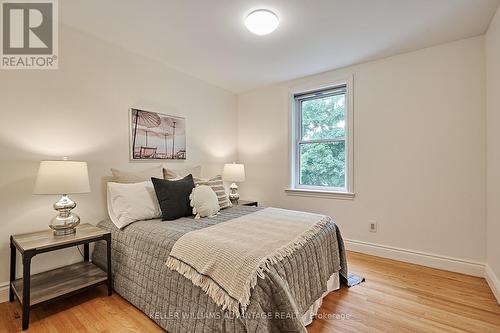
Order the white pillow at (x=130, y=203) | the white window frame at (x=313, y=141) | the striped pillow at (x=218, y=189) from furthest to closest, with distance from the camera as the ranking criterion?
the white window frame at (x=313, y=141), the striped pillow at (x=218, y=189), the white pillow at (x=130, y=203)

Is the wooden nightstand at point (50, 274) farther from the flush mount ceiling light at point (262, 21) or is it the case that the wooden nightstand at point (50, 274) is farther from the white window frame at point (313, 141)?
the white window frame at point (313, 141)

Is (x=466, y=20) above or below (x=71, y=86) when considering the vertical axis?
above

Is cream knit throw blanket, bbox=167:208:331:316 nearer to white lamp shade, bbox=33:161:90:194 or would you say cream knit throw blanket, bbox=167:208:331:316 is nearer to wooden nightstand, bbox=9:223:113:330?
wooden nightstand, bbox=9:223:113:330

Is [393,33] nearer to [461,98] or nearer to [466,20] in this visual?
[466,20]

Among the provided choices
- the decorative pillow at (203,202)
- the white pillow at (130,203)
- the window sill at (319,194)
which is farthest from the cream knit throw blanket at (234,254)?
the window sill at (319,194)

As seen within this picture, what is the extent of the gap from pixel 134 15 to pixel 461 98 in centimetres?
320

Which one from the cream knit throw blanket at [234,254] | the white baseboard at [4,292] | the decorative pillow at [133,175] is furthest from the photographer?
the decorative pillow at [133,175]

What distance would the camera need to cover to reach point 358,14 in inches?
80.1

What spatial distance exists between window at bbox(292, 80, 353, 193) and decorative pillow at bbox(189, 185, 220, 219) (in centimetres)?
161

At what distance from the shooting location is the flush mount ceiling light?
201 cm

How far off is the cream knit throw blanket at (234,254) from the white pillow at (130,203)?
2.46 feet

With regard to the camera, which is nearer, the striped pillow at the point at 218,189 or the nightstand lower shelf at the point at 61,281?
the nightstand lower shelf at the point at 61,281

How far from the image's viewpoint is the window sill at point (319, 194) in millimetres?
3127

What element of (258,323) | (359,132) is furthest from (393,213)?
(258,323)
